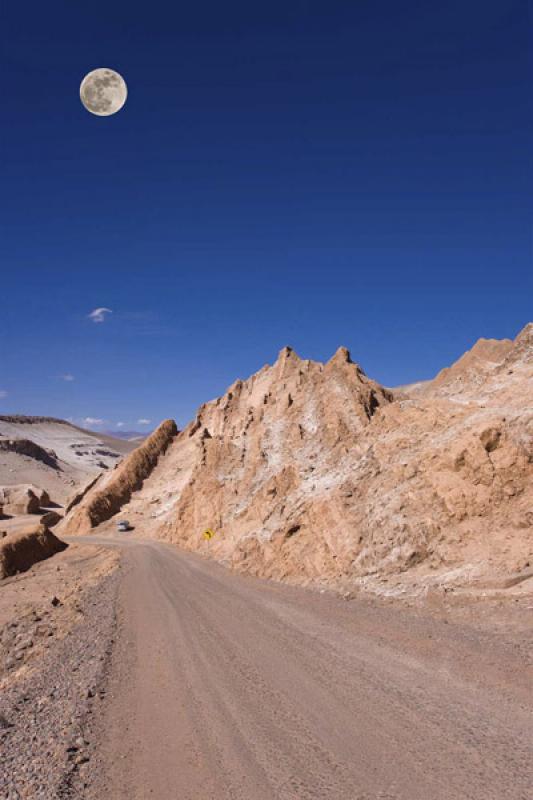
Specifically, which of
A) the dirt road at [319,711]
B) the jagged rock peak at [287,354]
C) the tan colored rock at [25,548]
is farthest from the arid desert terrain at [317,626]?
the jagged rock peak at [287,354]

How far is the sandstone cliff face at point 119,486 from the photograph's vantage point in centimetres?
5784

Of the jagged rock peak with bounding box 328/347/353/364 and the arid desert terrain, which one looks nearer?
the arid desert terrain

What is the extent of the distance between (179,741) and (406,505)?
14.4 meters

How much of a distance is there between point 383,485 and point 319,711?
48.6ft

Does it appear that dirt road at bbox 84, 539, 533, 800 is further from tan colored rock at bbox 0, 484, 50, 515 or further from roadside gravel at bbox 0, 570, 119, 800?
tan colored rock at bbox 0, 484, 50, 515

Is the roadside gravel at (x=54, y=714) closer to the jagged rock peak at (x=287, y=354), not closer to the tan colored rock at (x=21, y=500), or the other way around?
the jagged rock peak at (x=287, y=354)

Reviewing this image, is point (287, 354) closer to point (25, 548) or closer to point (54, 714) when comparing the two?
point (25, 548)

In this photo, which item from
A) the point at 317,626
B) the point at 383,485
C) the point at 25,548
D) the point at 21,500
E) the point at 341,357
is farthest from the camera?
the point at 21,500

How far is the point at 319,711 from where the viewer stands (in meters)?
8.97

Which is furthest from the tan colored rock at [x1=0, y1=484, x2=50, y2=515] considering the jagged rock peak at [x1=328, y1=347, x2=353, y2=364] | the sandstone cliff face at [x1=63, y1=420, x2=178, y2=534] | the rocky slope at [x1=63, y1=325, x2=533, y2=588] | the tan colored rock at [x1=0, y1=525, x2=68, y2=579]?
the jagged rock peak at [x1=328, y1=347, x2=353, y2=364]

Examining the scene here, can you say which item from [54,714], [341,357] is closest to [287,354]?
[341,357]

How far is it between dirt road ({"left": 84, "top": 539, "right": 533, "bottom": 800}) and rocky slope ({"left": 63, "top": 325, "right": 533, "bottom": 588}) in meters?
4.10

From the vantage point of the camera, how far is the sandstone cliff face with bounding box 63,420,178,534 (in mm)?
57844

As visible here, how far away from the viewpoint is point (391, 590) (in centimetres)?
1764
